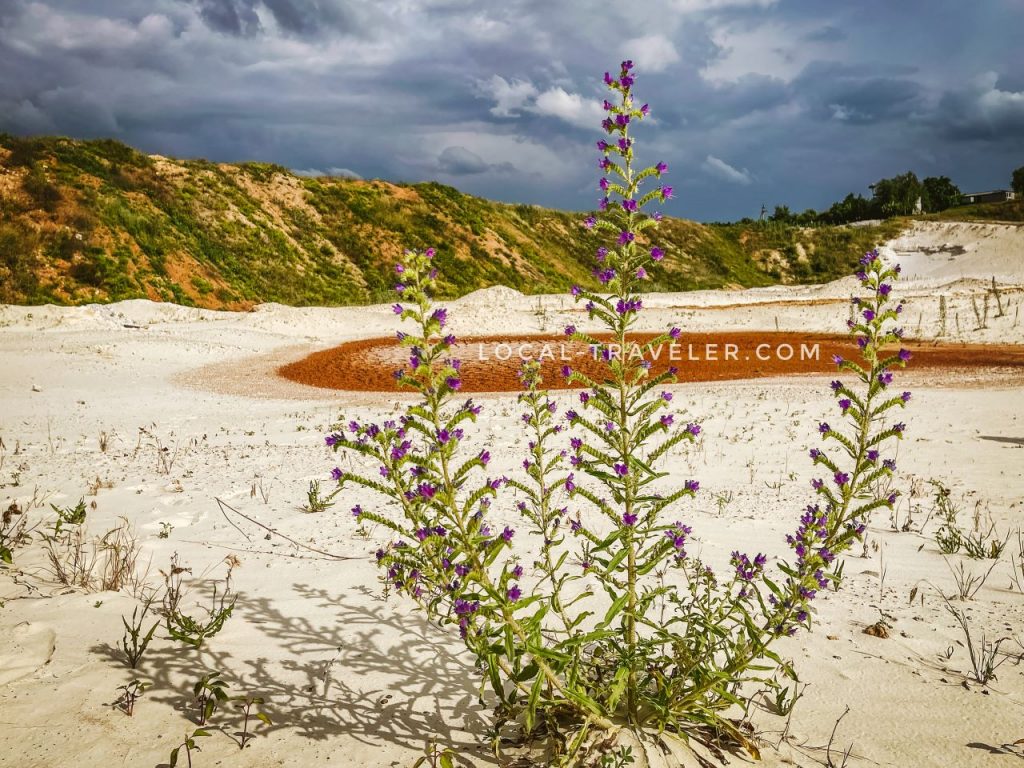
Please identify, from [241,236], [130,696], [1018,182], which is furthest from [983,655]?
[1018,182]

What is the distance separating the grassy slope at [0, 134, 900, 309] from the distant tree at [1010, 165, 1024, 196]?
21.5 metres

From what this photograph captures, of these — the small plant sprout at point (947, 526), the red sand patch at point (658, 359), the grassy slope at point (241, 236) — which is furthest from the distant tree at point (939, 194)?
the small plant sprout at point (947, 526)

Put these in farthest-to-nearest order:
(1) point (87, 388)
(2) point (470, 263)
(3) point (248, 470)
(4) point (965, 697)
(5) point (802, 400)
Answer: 1. (2) point (470, 263)
2. (1) point (87, 388)
3. (5) point (802, 400)
4. (3) point (248, 470)
5. (4) point (965, 697)

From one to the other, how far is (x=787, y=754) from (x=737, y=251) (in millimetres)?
71065

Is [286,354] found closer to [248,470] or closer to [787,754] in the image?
[248,470]

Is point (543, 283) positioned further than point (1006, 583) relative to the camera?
Yes

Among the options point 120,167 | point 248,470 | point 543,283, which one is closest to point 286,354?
point 248,470

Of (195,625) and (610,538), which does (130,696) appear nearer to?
(195,625)

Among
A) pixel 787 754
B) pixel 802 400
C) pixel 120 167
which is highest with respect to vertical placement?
pixel 120 167

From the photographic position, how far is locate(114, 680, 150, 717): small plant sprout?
2.86 m

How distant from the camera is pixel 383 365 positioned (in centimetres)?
1878

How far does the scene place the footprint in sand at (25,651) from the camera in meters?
3.09

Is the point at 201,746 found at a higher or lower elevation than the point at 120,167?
lower

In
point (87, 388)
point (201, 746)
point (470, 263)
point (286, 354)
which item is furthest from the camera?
point (470, 263)
